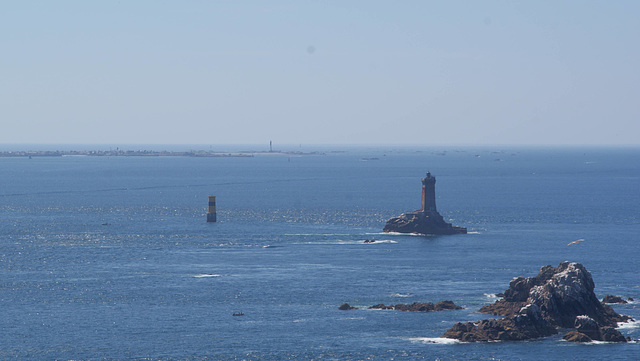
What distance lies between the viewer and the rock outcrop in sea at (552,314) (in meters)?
75.9

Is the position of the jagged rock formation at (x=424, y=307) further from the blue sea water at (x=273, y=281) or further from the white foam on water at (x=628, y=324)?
the white foam on water at (x=628, y=324)

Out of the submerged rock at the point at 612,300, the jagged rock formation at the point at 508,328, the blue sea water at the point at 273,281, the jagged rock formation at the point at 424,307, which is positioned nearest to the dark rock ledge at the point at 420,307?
the jagged rock formation at the point at 424,307

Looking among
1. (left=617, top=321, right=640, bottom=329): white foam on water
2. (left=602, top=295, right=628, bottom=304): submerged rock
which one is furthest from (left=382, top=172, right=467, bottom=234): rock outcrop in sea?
(left=617, top=321, right=640, bottom=329): white foam on water

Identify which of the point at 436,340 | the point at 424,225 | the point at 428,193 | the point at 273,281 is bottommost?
the point at 436,340

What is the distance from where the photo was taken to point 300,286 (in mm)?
99562

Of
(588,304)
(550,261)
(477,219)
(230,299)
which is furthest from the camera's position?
(477,219)

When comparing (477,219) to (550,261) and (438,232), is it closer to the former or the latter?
(438,232)

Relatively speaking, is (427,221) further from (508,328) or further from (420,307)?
(508,328)

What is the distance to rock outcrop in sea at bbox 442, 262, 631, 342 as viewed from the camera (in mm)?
75938

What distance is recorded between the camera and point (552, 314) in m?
79.8

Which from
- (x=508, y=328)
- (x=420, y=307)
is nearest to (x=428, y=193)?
(x=420, y=307)

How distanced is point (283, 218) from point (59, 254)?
58.0m

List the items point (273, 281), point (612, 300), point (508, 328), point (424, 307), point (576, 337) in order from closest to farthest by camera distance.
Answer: point (576, 337), point (508, 328), point (424, 307), point (612, 300), point (273, 281)

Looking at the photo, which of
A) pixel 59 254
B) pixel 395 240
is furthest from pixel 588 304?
pixel 59 254
